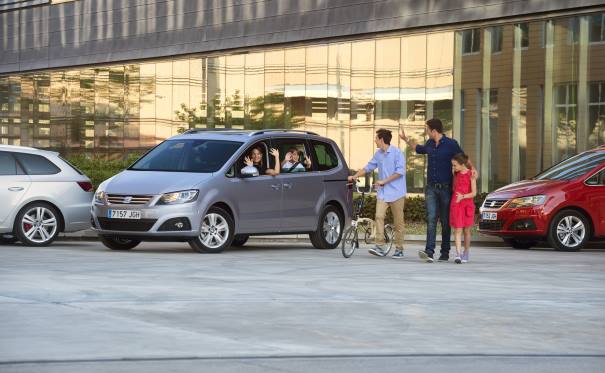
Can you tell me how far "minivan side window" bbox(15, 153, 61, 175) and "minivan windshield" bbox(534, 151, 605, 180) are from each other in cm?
788

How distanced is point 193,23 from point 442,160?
22.3 metres

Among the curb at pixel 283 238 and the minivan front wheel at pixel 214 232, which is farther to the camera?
the curb at pixel 283 238

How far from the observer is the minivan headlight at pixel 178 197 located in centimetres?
1819

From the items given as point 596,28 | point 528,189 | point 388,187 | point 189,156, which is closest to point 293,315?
point 388,187

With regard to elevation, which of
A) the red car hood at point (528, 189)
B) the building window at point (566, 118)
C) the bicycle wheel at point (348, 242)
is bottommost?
the bicycle wheel at point (348, 242)

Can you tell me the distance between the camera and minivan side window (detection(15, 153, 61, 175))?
20109 millimetres

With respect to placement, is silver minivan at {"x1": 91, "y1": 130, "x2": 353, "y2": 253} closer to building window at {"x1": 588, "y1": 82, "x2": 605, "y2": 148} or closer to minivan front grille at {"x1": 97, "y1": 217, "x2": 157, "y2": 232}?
minivan front grille at {"x1": 97, "y1": 217, "x2": 157, "y2": 232}

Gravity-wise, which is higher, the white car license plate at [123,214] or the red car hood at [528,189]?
the red car hood at [528,189]

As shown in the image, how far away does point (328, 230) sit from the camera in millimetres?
20625

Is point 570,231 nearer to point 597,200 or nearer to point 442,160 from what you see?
point 597,200

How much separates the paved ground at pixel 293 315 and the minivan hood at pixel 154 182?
1376 millimetres

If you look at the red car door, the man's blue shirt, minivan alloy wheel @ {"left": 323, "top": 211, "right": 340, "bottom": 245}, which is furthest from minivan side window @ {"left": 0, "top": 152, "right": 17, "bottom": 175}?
the red car door

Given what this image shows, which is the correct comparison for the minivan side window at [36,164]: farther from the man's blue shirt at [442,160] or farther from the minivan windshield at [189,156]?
the man's blue shirt at [442,160]

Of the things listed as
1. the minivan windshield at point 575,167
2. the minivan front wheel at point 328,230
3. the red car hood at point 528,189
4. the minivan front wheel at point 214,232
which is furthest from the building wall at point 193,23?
the minivan front wheel at point 214,232
